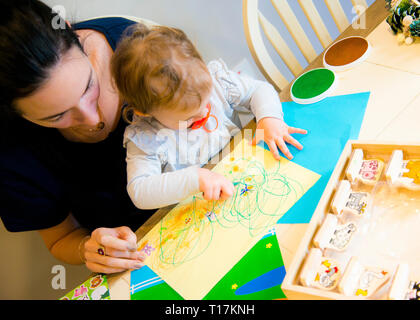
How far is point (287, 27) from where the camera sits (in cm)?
85

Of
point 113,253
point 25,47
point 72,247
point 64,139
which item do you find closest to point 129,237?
point 113,253

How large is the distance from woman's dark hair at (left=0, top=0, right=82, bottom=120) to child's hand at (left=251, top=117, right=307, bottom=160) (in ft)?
1.39

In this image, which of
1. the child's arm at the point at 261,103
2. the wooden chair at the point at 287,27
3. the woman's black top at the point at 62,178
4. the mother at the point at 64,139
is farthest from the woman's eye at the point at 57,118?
the wooden chair at the point at 287,27

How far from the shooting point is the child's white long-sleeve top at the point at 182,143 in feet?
2.17

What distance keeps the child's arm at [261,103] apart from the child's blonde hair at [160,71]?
0.16 m

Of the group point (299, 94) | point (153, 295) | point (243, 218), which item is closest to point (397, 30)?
point (299, 94)

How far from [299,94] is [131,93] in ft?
1.30

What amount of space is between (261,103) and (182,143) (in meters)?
0.21

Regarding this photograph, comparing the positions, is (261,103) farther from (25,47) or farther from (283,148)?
(25,47)

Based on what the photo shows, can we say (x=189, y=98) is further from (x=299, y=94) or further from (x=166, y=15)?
(x=166, y=15)

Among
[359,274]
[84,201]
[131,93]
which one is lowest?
[359,274]

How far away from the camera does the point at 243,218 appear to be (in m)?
0.59

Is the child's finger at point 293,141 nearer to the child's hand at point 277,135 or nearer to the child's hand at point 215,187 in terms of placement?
the child's hand at point 277,135

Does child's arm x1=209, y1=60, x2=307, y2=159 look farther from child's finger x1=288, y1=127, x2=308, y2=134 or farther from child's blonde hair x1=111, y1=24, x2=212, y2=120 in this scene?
child's blonde hair x1=111, y1=24, x2=212, y2=120
